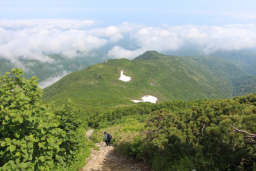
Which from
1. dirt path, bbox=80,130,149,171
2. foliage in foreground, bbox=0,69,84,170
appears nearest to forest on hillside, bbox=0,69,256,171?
foliage in foreground, bbox=0,69,84,170

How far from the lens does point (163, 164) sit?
42.7 ft

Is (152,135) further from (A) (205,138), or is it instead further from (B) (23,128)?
(B) (23,128)

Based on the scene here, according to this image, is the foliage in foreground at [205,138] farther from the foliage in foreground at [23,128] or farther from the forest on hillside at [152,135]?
the foliage in foreground at [23,128]

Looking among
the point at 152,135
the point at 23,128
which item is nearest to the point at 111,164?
the point at 152,135

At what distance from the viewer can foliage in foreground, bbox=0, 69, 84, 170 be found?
7273mm

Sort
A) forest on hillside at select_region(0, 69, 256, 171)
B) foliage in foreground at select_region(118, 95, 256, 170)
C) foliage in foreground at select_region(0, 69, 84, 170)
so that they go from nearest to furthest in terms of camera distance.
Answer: foliage in foreground at select_region(0, 69, 84, 170), forest on hillside at select_region(0, 69, 256, 171), foliage in foreground at select_region(118, 95, 256, 170)

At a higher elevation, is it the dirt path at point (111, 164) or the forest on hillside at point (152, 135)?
the forest on hillside at point (152, 135)

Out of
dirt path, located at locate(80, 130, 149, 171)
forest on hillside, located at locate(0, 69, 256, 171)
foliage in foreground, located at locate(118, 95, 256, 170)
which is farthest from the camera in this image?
dirt path, located at locate(80, 130, 149, 171)

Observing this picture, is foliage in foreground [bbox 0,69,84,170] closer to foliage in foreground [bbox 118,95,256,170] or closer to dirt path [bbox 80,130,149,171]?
foliage in foreground [bbox 118,95,256,170]

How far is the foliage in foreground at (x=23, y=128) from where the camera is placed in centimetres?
727

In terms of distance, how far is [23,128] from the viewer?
310 inches

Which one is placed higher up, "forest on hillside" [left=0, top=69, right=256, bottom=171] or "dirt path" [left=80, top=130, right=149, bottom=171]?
"forest on hillside" [left=0, top=69, right=256, bottom=171]

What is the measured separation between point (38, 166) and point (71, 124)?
→ 5876 millimetres

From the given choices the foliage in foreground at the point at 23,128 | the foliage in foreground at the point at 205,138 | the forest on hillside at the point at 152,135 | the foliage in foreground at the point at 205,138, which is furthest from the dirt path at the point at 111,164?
the foliage in foreground at the point at 23,128
